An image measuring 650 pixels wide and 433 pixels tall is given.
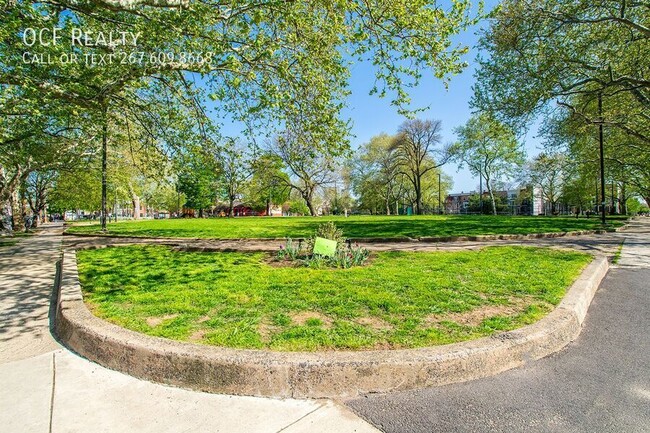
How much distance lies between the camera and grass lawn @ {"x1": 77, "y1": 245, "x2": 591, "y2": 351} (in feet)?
10.4

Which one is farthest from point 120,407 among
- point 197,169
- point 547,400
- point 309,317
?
point 197,169

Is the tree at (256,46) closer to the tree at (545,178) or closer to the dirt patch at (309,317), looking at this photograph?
the dirt patch at (309,317)

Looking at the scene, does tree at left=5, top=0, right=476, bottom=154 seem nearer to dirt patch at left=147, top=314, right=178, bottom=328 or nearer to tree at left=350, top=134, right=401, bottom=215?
dirt patch at left=147, top=314, right=178, bottom=328

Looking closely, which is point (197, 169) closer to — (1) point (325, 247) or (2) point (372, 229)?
(1) point (325, 247)

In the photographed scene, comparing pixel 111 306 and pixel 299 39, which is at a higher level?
pixel 299 39

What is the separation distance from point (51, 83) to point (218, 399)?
8.11m

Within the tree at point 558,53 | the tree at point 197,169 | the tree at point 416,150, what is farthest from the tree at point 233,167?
the tree at point 416,150

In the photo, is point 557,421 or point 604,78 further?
point 604,78

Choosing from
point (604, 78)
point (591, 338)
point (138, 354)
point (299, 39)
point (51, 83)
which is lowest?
point (591, 338)

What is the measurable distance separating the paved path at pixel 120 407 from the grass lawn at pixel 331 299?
520 mm

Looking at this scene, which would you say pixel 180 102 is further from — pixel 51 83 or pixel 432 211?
Result: pixel 432 211

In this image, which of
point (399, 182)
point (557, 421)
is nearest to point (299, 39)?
point (557, 421)

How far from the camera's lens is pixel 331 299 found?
4.30m

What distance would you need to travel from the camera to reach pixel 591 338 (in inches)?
138
